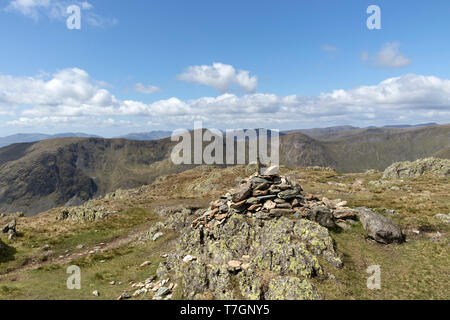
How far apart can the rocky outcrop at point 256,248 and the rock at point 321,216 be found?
11cm

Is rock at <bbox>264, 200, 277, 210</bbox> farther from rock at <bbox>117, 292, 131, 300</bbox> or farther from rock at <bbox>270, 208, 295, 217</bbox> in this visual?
rock at <bbox>117, 292, 131, 300</bbox>

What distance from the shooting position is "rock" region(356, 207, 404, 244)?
24.3 metres

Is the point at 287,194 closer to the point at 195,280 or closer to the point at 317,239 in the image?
the point at 317,239

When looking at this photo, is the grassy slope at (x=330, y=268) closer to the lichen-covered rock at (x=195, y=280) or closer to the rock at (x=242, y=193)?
the lichen-covered rock at (x=195, y=280)

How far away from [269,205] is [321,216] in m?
5.85

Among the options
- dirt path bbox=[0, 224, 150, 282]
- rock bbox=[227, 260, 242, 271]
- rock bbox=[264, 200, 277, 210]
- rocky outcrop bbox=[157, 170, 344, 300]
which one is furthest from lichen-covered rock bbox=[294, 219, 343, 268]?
dirt path bbox=[0, 224, 150, 282]

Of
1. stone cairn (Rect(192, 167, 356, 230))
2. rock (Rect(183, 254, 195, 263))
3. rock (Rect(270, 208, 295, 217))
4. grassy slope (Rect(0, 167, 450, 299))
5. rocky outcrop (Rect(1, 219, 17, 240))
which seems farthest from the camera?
rocky outcrop (Rect(1, 219, 17, 240))

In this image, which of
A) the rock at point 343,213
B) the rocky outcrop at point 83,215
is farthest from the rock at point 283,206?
the rocky outcrop at point 83,215

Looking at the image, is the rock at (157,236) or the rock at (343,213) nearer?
the rock at (343,213)

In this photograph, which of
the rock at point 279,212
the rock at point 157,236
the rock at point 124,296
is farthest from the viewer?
the rock at point 157,236

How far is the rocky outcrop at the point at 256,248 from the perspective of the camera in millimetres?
17406

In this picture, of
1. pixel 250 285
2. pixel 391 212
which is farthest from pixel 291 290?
pixel 391 212
